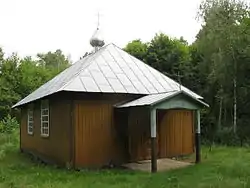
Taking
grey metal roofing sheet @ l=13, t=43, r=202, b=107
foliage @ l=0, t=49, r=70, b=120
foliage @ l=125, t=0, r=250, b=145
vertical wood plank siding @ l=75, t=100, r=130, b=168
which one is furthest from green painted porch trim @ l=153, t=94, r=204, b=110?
foliage @ l=0, t=49, r=70, b=120

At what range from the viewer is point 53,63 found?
59500 mm

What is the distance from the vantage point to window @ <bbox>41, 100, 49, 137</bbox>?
1440 cm

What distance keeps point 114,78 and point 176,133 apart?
315cm

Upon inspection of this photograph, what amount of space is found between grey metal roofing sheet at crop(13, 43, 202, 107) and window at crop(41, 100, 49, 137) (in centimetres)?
77

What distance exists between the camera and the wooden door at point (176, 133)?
13477 mm

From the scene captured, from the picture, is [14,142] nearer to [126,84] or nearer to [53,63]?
[126,84]

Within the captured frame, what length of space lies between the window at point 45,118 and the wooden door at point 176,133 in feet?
14.1

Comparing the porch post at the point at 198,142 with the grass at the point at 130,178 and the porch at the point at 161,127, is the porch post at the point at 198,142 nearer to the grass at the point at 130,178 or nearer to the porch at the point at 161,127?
the porch at the point at 161,127

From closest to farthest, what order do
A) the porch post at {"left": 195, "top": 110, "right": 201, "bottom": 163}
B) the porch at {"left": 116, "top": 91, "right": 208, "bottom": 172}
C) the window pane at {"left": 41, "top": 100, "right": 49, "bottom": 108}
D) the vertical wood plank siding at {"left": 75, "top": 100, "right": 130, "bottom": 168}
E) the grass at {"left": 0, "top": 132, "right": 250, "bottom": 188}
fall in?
the grass at {"left": 0, "top": 132, "right": 250, "bottom": 188} < the porch at {"left": 116, "top": 91, "right": 208, "bottom": 172} < the vertical wood plank siding at {"left": 75, "top": 100, "right": 130, "bottom": 168} < the porch post at {"left": 195, "top": 110, "right": 201, "bottom": 163} < the window pane at {"left": 41, "top": 100, "right": 49, "bottom": 108}

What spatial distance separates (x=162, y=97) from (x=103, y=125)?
2351 mm

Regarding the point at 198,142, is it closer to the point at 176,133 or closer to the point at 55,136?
the point at 176,133

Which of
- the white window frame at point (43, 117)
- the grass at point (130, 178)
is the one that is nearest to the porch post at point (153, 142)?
the grass at point (130, 178)

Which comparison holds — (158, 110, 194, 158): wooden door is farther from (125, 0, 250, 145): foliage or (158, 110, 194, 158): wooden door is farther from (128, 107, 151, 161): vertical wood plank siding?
(125, 0, 250, 145): foliage

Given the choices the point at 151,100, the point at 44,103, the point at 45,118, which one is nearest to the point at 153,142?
the point at 151,100
